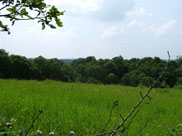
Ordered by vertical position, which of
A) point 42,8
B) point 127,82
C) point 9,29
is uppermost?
point 42,8

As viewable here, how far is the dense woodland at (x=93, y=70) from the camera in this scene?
3025 centimetres

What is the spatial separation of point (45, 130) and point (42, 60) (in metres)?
39.8

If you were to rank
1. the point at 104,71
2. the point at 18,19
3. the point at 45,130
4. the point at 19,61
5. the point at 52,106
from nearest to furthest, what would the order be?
the point at 18,19, the point at 45,130, the point at 52,106, the point at 19,61, the point at 104,71

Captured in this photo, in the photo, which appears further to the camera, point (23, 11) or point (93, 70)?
point (93, 70)

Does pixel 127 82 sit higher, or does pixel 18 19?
pixel 18 19

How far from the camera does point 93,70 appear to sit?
5488 centimetres

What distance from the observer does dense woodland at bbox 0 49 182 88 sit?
30.2 m

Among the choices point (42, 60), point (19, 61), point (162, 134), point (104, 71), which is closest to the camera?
point (162, 134)

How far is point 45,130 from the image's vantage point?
284 cm

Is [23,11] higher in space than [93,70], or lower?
higher

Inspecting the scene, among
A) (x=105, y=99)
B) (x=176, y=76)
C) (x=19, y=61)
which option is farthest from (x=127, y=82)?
(x=105, y=99)

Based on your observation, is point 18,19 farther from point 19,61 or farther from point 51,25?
point 19,61

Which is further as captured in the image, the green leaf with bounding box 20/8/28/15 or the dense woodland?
the dense woodland

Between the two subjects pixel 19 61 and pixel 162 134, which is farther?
pixel 19 61
